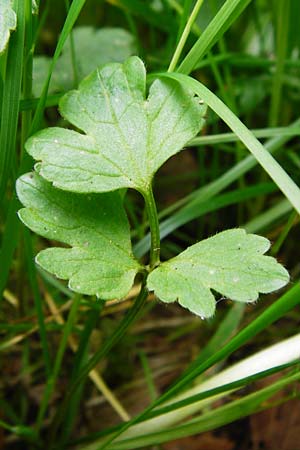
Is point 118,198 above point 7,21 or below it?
below

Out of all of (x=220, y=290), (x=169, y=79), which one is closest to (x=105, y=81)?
(x=169, y=79)

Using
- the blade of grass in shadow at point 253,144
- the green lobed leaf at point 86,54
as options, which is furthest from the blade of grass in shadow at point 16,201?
the green lobed leaf at point 86,54

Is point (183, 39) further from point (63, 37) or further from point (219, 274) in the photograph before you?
point (219, 274)

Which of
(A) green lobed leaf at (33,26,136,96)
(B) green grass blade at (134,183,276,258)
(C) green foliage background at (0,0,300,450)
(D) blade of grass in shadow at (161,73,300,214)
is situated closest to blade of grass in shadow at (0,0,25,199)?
(C) green foliage background at (0,0,300,450)

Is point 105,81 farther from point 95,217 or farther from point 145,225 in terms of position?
point 145,225

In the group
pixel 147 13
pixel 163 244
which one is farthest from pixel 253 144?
pixel 163 244

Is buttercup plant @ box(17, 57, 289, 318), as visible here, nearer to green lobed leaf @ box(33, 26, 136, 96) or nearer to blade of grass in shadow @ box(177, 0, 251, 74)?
blade of grass in shadow @ box(177, 0, 251, 74)

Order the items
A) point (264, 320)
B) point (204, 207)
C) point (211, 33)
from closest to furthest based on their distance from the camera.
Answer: point (264, 320), point (211, 33), point (204, 207)
